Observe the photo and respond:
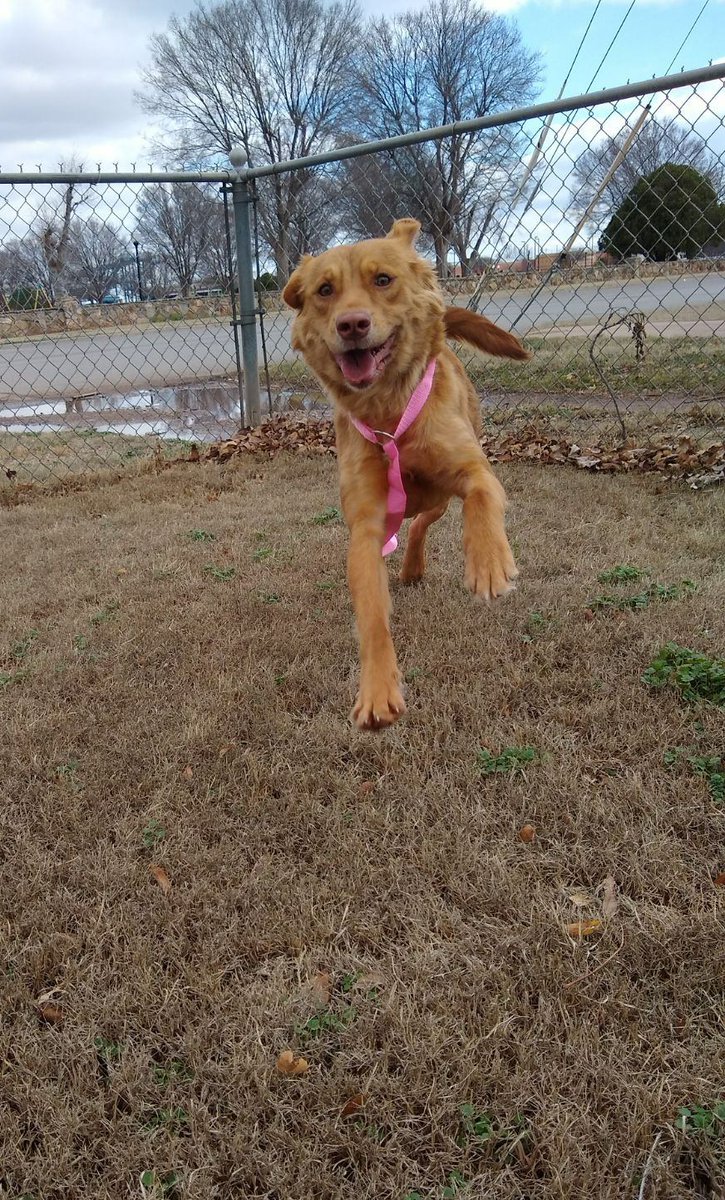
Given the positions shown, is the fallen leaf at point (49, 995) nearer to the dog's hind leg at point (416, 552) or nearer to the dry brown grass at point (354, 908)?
the dry brown grass at point (354, 908)

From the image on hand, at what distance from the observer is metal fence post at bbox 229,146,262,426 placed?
21.5ft

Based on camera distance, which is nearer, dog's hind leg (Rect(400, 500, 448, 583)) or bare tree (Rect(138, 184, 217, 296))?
dog's hind leg (Rect(400, 500, 448, 583))

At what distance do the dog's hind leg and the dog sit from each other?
57 cm

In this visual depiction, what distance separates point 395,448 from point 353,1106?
1669mm

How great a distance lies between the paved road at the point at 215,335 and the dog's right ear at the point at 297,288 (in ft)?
11.8

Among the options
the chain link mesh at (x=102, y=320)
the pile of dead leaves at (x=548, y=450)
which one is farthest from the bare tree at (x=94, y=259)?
the pile of dead leaves at (x=548, y=450)

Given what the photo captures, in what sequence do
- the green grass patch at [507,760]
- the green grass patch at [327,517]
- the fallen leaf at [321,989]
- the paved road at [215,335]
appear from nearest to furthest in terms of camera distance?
the fallen leaf at [321,989], the green grass patch at [507,760], the green grass patch at [327,517], the paved road at [215,335]

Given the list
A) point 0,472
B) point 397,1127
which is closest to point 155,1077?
point 397,1127

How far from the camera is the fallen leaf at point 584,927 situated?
1711 millimetres

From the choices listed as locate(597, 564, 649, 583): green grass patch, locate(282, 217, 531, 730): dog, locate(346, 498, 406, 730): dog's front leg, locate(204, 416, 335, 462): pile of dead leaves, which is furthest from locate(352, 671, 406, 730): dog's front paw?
locate(204, 416, 335, 462): pile of dead leaves

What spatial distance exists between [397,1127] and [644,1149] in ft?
1.28

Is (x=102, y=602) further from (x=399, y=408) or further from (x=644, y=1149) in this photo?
(x=644, y=1149)

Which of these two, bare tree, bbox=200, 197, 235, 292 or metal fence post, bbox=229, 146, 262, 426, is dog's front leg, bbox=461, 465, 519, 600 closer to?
metal fence post, bbox=229, 146, 262, 426

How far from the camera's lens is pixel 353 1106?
1.40m
